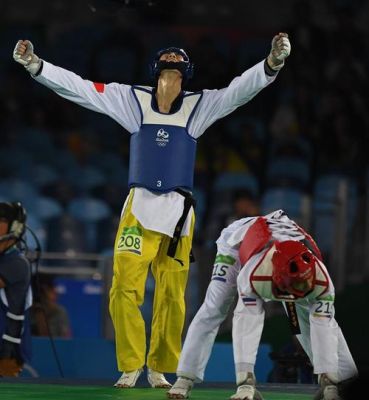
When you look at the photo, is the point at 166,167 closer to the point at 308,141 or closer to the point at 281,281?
the point at 281,281

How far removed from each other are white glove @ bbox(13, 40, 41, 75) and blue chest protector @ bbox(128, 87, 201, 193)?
62 cm

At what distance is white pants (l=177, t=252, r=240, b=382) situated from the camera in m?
6.59

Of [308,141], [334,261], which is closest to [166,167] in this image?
[334,261]

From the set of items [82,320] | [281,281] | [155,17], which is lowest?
[82,320]

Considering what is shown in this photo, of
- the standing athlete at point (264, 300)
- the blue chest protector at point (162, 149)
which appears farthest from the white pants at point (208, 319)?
the blue chest protector at point (162, 149)

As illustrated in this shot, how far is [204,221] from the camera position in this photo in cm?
1439

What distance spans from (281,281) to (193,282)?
4847 millimetres

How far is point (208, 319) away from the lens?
6605 mm

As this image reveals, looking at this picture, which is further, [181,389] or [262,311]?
[181,389]

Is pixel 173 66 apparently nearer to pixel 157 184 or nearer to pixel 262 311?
pixel 157 184

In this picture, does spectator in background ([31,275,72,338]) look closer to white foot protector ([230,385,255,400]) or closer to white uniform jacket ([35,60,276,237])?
white uniform jacket ([35,60,276,237])

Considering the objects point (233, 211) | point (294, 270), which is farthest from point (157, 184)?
point (233, 211)

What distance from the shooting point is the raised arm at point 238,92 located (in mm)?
7297

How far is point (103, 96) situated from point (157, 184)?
2.01ft
